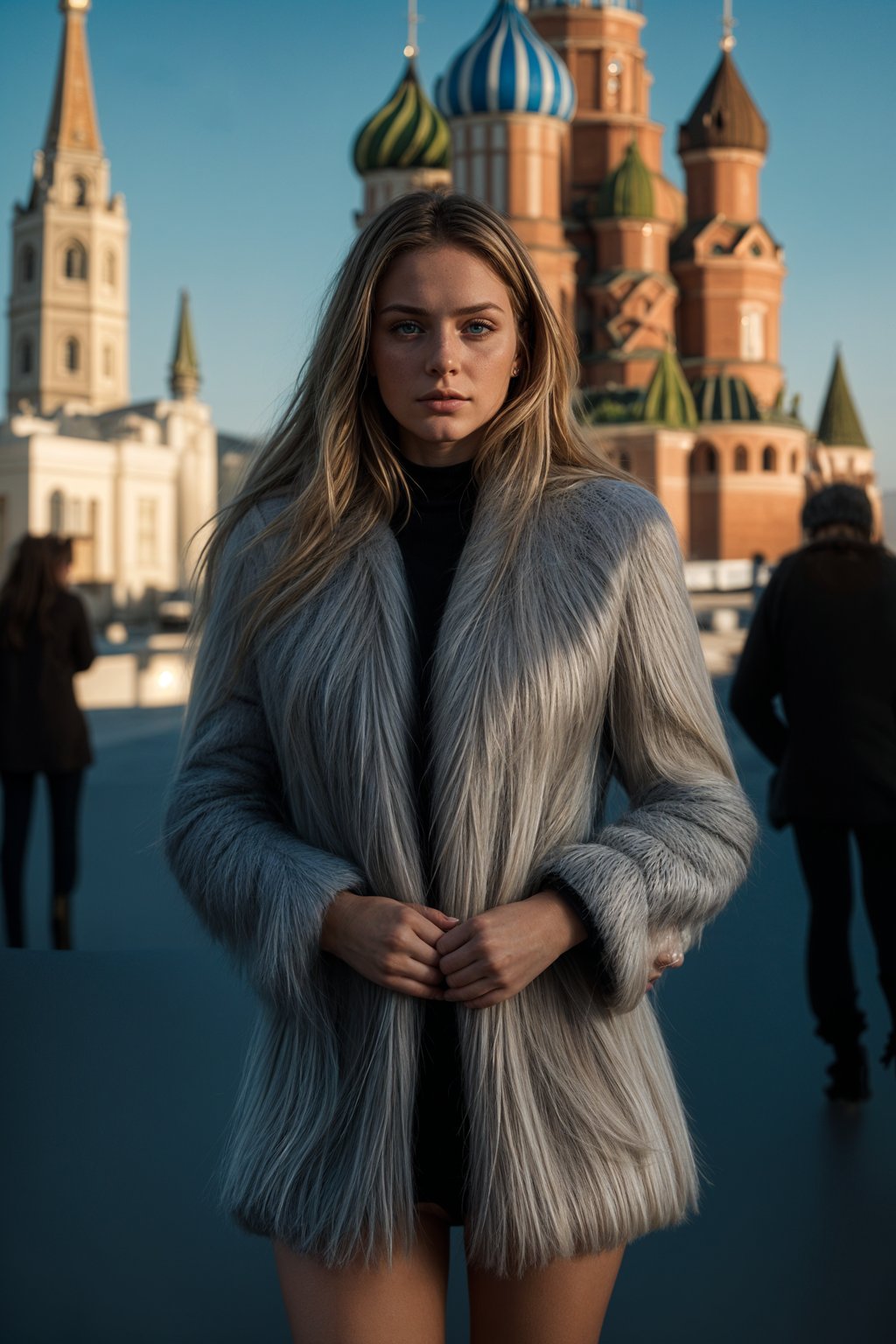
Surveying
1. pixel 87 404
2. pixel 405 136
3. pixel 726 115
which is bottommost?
pixel 87 404

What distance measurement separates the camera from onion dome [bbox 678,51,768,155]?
110 ft

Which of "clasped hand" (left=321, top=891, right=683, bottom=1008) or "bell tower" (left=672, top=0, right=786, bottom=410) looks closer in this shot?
"clasped hand" (left=321, top=891, right=683, bottom=1008)

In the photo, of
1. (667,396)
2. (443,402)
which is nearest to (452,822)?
(443,402)

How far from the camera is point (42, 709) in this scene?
16.2 feet

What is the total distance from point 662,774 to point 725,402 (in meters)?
32.1

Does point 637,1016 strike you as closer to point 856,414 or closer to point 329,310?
point 329,310

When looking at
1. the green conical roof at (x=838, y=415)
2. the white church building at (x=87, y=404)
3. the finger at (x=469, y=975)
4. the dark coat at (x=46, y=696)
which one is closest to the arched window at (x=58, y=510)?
the white church building at (x=87, y=404)

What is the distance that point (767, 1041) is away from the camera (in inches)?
125

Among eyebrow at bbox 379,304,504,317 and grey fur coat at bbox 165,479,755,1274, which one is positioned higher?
eyebrow at bbox 379,304,504,317

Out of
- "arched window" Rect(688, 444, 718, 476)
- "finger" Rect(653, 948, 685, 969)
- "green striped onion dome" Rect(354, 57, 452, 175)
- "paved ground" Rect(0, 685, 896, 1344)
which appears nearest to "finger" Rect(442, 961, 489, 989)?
"finger" Rect(653, 948, 685, 969)

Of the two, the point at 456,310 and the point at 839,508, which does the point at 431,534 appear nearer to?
the point at 456,310

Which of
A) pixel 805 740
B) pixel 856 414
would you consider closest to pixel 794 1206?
pixel 805 740

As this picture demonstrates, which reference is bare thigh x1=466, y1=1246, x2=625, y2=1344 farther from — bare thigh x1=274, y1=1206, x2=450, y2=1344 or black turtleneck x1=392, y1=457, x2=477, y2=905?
black turtleneck x1=392, y1=457, x2=477, y2=905

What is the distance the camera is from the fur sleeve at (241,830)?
140 centimetres
